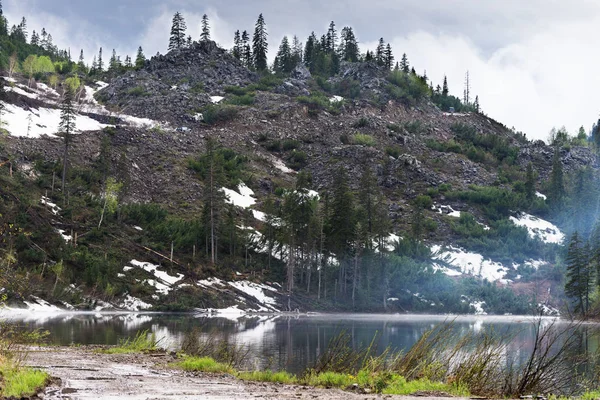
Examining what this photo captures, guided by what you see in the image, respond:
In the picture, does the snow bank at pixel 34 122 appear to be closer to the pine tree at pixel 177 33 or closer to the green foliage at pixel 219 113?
the green foliage at pixel 219 113

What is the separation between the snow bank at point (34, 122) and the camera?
92312mm

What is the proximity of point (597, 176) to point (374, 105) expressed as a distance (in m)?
54.0

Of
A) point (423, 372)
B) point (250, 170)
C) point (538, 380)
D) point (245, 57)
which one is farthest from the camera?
point (245, 57)

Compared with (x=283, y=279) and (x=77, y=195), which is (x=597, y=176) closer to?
(x=283, y=279)

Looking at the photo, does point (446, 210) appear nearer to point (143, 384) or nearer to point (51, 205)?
point (51, 205)

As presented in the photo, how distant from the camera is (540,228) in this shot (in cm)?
10744

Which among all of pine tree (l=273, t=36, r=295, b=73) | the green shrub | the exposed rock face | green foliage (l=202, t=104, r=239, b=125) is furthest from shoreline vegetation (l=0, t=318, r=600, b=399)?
pine tree (l=273, t=36, r=295, b=73)

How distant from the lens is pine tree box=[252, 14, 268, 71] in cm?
18748

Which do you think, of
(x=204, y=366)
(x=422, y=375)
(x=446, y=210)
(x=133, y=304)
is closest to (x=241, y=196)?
(x=446, y=210)

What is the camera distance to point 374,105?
15362 centimetres

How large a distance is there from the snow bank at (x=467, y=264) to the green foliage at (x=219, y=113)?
59.0 m

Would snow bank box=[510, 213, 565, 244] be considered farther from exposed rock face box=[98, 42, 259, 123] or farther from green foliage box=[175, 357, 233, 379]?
green foliage box=[175, 357, 233, 379]

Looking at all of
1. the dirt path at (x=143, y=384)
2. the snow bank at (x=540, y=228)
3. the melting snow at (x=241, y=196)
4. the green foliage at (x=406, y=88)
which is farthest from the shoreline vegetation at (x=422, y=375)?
the green foliage at (x=406, y=88)

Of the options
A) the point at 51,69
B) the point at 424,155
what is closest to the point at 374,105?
the point at 424,155
